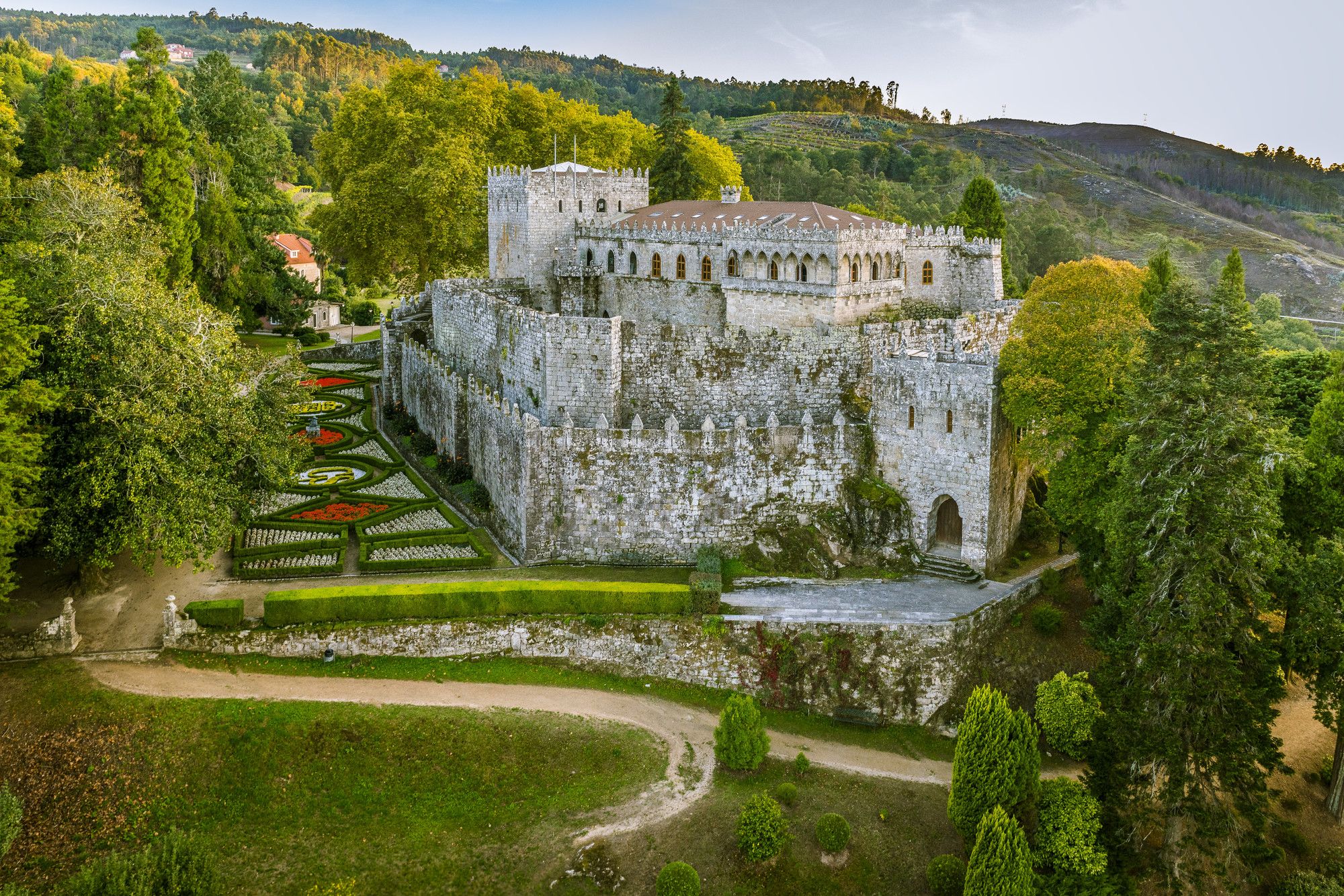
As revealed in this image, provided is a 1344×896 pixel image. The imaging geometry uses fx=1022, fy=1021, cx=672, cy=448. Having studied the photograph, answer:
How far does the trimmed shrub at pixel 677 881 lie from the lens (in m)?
22.9

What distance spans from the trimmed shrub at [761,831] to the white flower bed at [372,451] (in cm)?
2416

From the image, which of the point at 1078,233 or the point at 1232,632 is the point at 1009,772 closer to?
the point at 1232,632

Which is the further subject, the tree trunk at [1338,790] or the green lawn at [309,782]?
the tree trunk at [1338,790]

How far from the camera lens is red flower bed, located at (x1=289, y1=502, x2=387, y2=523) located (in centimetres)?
3619

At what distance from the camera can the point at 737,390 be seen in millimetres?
37125

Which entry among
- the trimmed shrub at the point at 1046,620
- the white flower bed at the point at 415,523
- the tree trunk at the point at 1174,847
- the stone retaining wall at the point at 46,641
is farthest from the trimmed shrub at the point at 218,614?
the tree trunk at the point at 1174,847

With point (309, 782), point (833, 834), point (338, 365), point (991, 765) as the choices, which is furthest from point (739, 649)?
point (338, 365)

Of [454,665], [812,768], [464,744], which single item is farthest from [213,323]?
[812,768]

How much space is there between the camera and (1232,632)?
23891 millimetres

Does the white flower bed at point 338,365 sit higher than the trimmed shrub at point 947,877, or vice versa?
the white flower bed at point 338,365

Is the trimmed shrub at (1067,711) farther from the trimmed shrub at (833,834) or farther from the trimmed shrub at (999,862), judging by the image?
the trimmed shrub at (833,834)

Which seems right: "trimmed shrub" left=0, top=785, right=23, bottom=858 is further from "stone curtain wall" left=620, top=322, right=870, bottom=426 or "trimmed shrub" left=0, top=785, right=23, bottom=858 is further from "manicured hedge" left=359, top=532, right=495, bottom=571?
"stone curtain wall" left=620, top=322, right=870, bottom=426

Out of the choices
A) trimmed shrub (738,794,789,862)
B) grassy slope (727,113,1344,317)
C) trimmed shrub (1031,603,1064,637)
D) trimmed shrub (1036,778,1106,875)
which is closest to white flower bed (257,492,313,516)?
trimmed shrub (738,794,789,862)

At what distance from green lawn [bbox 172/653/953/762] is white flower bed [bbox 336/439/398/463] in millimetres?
14569
